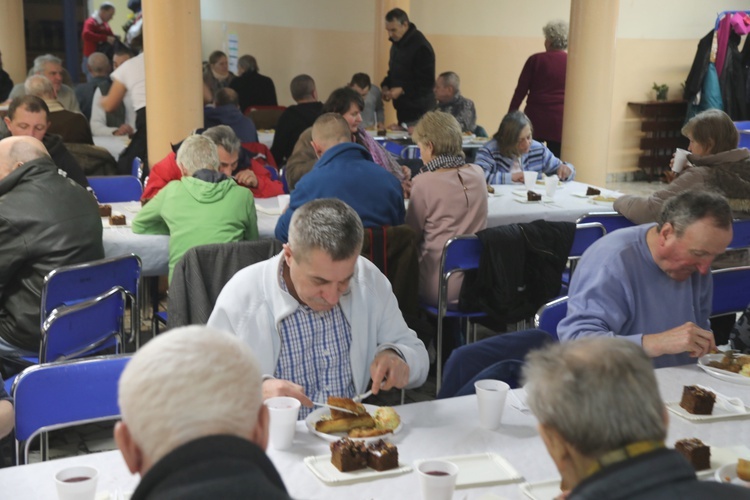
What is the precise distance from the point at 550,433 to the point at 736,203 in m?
3.72

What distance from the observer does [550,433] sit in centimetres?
144

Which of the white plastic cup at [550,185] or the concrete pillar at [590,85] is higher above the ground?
the concrete pillar at [590,85]

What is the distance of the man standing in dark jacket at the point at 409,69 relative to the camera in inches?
353

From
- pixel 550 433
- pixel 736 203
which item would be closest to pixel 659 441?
pixel 550 433

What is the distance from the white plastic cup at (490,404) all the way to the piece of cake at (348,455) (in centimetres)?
37

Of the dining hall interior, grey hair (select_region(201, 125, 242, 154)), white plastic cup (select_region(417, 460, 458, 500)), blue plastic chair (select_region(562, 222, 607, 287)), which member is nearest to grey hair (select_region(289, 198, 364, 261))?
the dining hall interior

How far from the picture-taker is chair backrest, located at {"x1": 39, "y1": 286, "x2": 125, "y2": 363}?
3.42 metres

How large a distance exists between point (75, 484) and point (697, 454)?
1.37 metres

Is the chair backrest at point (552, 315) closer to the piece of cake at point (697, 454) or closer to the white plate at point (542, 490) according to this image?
the piece of cake at point (697, 454)

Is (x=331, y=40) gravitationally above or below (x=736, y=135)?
above

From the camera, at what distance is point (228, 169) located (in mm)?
5180

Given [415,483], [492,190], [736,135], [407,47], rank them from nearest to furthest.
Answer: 1. [415,483]
2. [736,135]
3. [492,190]
4. [407,47]

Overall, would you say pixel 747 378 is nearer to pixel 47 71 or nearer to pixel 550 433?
pixel 550 433

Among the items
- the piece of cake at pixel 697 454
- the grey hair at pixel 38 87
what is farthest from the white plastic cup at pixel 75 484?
the grey hair at pixel 38 87
